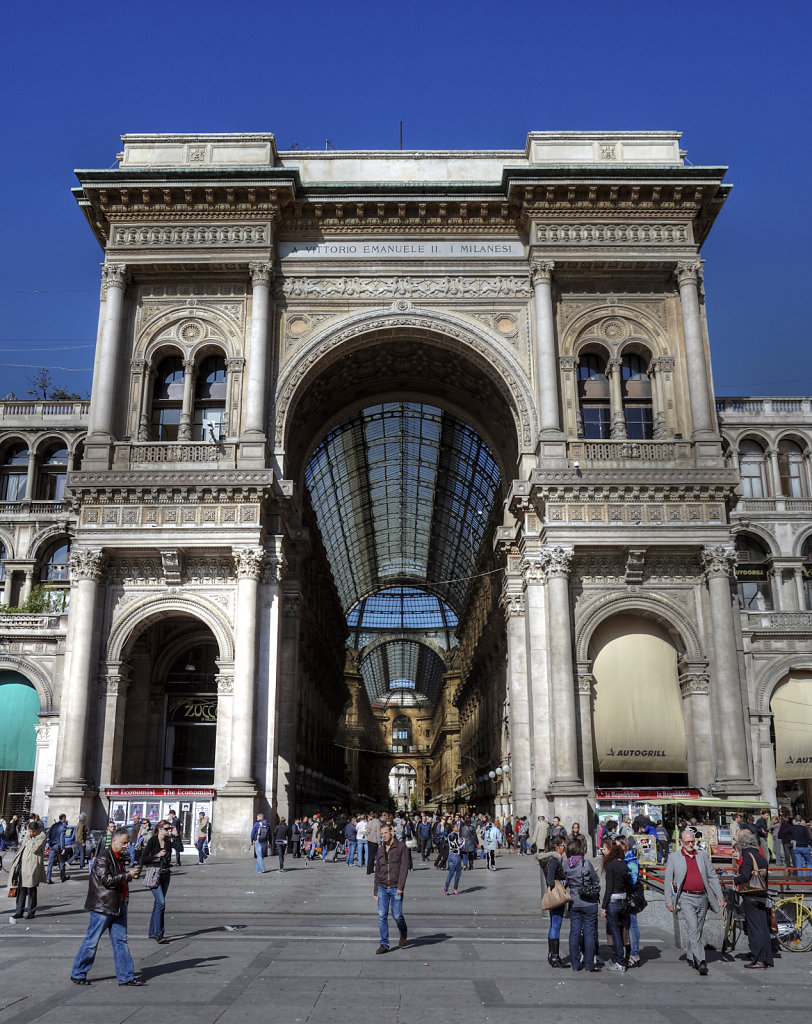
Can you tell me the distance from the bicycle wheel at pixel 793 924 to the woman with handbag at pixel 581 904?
4043mm

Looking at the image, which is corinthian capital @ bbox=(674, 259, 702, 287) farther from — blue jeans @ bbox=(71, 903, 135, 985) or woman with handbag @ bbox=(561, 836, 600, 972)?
blue jeans @ bbox=(71, 903, 135, 985)

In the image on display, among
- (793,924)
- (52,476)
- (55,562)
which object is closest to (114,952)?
(793,924)

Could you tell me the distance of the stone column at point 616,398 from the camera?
116ft

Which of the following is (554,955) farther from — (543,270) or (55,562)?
(55,562)

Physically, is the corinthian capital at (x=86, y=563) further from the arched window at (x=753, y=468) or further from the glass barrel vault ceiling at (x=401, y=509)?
the arched window at (x=753, y=468)

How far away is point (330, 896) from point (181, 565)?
48.8 ft

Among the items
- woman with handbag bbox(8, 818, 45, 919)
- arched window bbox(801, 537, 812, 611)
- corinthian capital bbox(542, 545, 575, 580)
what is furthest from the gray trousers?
arched window bbox(801, 537, 812, 611)

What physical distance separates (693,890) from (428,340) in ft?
89.8

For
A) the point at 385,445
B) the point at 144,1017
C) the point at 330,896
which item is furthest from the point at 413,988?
the point at 385,445

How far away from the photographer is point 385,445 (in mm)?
64000

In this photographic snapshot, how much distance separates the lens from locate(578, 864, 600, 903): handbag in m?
13.1

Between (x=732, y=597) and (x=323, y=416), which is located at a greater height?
(x=323, y=416)

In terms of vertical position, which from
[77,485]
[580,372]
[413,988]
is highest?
[580,372]

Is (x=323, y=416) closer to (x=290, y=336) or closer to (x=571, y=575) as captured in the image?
(x=290, y=336)
